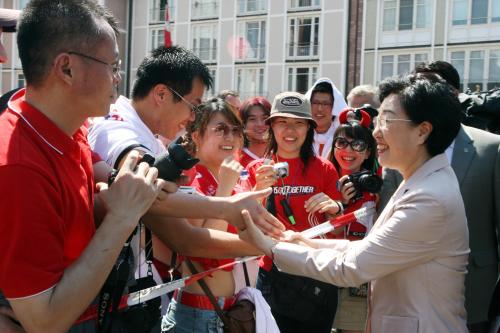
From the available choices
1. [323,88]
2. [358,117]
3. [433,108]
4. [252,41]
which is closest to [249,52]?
[252,41]

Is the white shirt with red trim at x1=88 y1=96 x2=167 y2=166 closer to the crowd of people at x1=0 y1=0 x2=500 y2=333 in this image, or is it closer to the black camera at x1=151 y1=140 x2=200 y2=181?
the crowd of people at x1=0 y1=0 x2=500 y2=333

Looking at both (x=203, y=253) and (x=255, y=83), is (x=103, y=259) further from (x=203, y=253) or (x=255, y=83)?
(x=255, y=83)

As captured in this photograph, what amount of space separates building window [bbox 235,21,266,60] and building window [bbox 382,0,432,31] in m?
7.60

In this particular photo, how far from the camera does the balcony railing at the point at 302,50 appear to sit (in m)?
29.3

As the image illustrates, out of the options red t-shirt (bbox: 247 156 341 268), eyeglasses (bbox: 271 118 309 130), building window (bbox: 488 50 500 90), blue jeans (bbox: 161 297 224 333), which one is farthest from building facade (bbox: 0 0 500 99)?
blue jeans (bbox: 161 297 224 333)

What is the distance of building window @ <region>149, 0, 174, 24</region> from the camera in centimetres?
3319

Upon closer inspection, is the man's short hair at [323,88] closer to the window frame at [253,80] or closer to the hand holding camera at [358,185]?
the hand holding camera at [358,185]

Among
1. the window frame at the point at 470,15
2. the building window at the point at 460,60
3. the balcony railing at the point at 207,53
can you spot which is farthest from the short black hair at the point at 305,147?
the balcony railing at the point at 207,53

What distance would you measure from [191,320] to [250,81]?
29.3m

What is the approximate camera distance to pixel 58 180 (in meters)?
1.66

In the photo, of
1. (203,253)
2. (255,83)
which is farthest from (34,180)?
(255,83)

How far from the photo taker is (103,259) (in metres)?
1.64

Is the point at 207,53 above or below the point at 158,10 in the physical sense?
below

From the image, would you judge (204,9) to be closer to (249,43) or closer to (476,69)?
(249,43)
